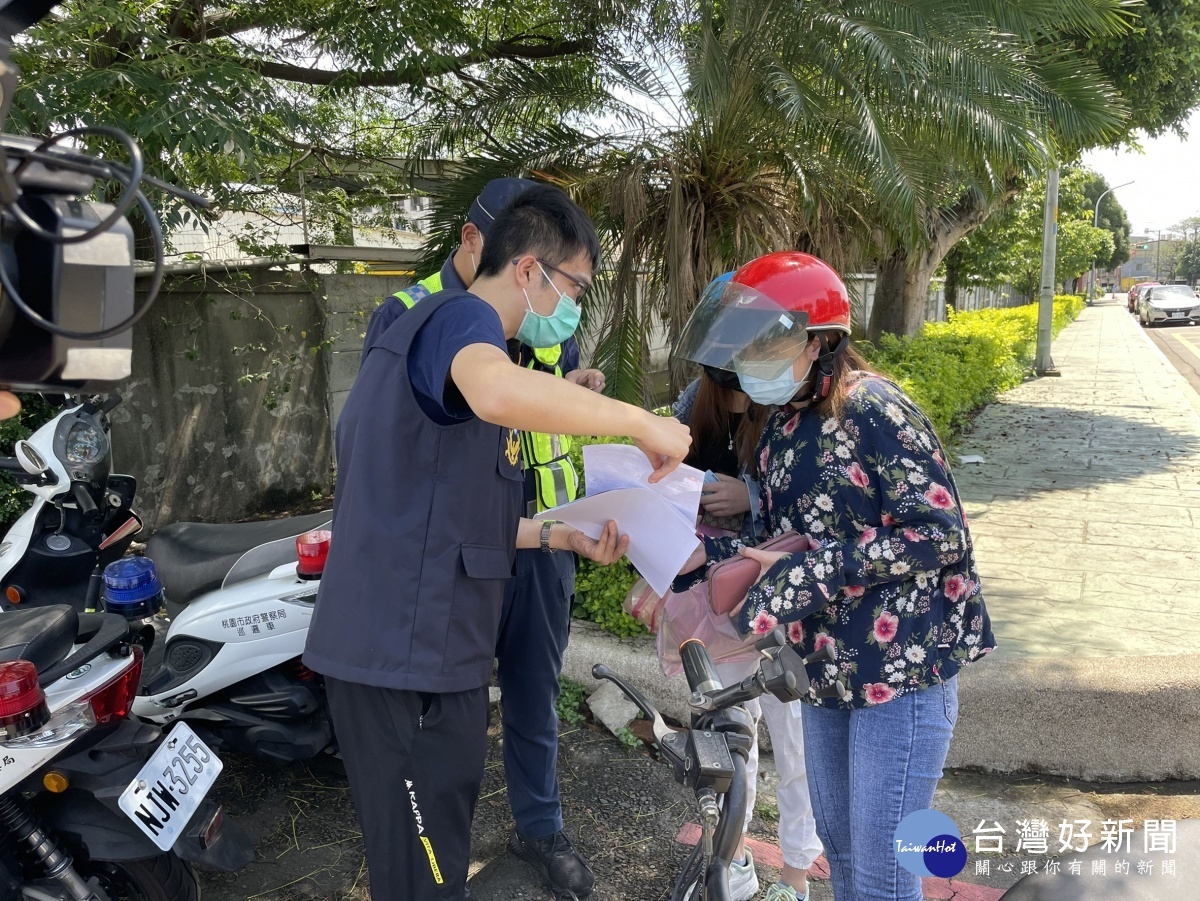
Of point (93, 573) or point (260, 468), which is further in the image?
point (260, 468)

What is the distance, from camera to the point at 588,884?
107 inches

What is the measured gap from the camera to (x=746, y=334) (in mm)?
2020

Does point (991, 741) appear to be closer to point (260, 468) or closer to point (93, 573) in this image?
point (93, 573)

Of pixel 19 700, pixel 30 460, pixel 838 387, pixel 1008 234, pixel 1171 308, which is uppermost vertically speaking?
pixel 1008 234

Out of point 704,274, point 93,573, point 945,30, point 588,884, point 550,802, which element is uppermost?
point 945,30

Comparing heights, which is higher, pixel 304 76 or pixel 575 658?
pixel 304 76

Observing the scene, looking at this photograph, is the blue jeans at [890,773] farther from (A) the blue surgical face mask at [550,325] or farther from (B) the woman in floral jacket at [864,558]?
(A) the blue surgical face mask at [550,325]

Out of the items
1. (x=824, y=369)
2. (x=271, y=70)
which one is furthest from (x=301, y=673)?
(x=271, y=70)

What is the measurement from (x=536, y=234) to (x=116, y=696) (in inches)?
67.5

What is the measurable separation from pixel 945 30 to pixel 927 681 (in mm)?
4127

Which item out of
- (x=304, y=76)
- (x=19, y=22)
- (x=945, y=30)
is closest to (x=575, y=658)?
(x=19, y=22)

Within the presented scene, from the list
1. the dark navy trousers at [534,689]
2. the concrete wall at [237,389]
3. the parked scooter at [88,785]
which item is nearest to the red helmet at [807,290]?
the dark navy trousers at [534,689]

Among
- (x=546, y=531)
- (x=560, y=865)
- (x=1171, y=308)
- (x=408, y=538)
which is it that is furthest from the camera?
(x=1171, y=308)

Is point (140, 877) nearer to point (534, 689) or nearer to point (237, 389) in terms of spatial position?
point (534, 689)
